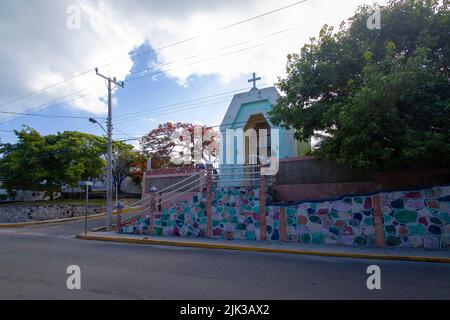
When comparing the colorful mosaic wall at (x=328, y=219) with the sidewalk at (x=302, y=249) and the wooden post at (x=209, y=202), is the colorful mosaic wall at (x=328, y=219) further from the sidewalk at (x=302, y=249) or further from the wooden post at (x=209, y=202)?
the sidewalk at (x=302, y=249)

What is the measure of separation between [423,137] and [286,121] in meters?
4.44

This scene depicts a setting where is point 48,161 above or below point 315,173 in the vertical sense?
above

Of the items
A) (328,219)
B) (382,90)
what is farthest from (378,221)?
(382,90)

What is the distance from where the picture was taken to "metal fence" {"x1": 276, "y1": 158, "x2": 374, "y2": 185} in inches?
473

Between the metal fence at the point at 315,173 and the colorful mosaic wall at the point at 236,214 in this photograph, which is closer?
the metal fence at the point at 315,173

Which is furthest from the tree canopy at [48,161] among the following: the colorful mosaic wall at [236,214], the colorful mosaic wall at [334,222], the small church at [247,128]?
the colorful mosaic wall at [334,222]

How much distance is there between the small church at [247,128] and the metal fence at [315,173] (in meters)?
3.42

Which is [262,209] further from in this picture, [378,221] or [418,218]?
[418,218]

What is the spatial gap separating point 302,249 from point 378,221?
2.75m

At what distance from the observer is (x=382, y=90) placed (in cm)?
832

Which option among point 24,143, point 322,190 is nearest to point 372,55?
point 322,190

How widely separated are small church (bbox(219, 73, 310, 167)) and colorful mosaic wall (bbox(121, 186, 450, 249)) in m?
4.00

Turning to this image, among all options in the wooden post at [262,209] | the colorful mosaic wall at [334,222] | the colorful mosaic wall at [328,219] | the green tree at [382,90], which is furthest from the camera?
the wooden post at [262,209]

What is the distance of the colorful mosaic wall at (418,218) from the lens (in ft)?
31.4
